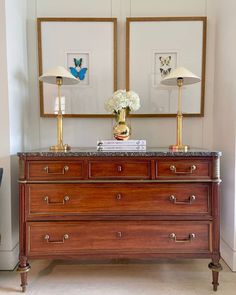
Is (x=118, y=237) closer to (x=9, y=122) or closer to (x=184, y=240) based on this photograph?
(x=184, y=240)

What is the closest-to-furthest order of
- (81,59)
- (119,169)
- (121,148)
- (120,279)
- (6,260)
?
(119,169), (121,148), (120,279), (6,260), (81,59)

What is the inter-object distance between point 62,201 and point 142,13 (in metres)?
1.84

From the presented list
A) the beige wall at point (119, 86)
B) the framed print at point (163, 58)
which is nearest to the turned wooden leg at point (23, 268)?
the beige wall at point (119, 86)

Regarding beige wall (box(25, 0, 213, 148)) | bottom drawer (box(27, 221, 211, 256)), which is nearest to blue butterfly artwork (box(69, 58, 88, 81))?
beige wall (box(25, 0, 213, 148))

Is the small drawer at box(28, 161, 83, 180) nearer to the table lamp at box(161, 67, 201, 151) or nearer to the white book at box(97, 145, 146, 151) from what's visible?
the white book at box(97, 145, 146, 151)

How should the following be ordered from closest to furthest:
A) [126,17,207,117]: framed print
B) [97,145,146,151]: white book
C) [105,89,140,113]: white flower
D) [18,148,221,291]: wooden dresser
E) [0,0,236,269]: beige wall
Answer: [18,148,221,291]: wooden dresser → [97,145,146,151]: white book → [105,89,140,113]: white flower → [0,0,236,269]: beige wall → [126,17,207,117]: framed print

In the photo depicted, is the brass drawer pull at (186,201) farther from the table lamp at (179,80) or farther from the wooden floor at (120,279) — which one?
the wooden floor at (120,279)

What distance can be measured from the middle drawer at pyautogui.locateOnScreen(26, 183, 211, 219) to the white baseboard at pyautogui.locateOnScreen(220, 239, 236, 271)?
2.01 feet

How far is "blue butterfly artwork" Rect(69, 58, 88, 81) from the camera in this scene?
2420 millimetres

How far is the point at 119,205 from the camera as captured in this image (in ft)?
5.92

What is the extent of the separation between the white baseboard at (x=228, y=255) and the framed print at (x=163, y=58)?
1184 millimetres

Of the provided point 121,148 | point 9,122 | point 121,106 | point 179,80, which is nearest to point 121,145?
point 121,148

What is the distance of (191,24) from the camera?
239cm

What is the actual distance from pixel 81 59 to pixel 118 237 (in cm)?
160
